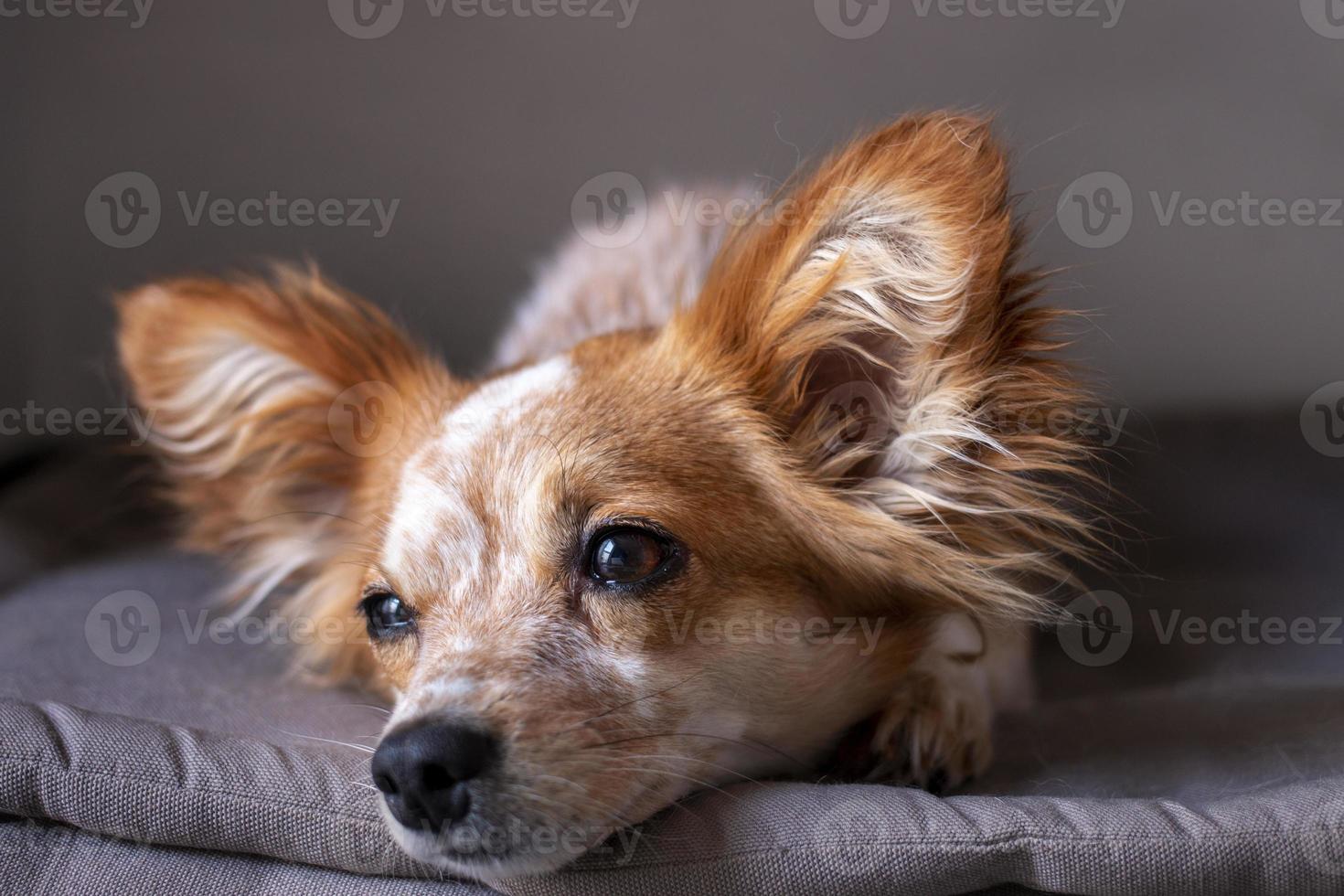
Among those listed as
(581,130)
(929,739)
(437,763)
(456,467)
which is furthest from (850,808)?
(581,130)

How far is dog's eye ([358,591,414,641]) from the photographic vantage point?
1810mm

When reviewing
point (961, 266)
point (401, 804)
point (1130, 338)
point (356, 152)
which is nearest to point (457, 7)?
point (356, 152)

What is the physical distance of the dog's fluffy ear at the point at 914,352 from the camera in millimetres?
1516

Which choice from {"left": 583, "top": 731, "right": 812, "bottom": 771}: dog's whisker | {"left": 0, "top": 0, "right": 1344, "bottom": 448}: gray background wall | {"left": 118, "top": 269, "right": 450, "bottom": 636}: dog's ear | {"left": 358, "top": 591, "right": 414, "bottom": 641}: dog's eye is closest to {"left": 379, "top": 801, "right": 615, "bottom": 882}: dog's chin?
{"left": 583, "top": 731, "right": 812, "bottom": 771}: dog's whisker

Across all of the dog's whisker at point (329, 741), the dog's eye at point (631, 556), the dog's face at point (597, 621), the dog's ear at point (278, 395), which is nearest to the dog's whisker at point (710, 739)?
the dog's face at point (597, 621)

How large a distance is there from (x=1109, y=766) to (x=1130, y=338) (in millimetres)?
2364

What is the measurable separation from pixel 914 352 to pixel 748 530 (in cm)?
36

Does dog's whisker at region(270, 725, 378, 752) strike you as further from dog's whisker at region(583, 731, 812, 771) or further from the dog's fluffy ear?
the dog's fluffy ear

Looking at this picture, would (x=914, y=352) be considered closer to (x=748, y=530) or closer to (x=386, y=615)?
(x=748, y=530)

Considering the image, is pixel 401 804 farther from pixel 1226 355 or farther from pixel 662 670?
pixel 1226 355

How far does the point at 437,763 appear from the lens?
4.42 ft

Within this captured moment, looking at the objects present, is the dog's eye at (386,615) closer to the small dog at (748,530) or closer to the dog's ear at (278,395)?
the small dog at (748,530)

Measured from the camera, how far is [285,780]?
61.2 inches

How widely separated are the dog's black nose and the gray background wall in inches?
100
